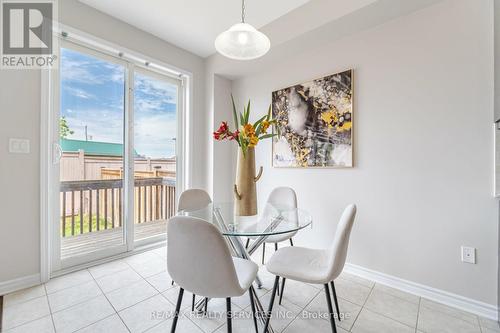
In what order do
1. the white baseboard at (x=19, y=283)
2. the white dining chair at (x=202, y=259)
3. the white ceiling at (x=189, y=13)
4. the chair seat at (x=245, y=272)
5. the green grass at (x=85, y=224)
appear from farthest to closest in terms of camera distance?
the green grass at (x=85, y=224) < the white ceiling at (x=189, y=13) < the white baseboard at (x=19, y=283) < the chair seat at (x=245, y=272) < the white dining chair at (x=202, y=259)

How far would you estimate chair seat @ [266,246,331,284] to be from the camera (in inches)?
50.9

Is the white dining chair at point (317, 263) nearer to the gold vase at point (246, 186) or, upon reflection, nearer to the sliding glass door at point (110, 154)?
the gold vase at point (246, 186)

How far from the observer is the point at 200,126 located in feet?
10.7

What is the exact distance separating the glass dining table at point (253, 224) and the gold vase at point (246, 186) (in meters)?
0.08

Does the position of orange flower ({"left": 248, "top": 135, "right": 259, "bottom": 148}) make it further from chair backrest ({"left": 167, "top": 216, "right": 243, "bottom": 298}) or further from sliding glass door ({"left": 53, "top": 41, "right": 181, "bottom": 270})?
sliding glass door ({"left": 53, "top": 41, "right": 181, "bottom": 270})

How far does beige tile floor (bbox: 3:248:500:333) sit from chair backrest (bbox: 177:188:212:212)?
709 mm

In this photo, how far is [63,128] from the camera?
2.20m

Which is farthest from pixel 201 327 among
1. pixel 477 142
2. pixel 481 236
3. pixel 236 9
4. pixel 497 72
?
pixel 236 9

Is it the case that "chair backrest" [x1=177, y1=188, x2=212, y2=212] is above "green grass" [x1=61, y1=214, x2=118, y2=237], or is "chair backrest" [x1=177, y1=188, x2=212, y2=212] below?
above

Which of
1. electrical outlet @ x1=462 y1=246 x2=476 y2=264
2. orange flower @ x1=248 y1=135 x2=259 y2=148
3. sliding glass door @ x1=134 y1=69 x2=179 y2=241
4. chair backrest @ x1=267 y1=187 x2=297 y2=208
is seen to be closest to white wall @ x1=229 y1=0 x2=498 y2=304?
electrical outlet @ x1=462 y1=246 x2=476 y2=264

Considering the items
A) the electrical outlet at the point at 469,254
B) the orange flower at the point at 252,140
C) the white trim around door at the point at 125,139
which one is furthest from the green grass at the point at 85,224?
the electrical outlet at the point at 469,254

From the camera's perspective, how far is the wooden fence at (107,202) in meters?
2.31

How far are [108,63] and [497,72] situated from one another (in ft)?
11.6

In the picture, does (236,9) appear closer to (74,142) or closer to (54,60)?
(54,60)
